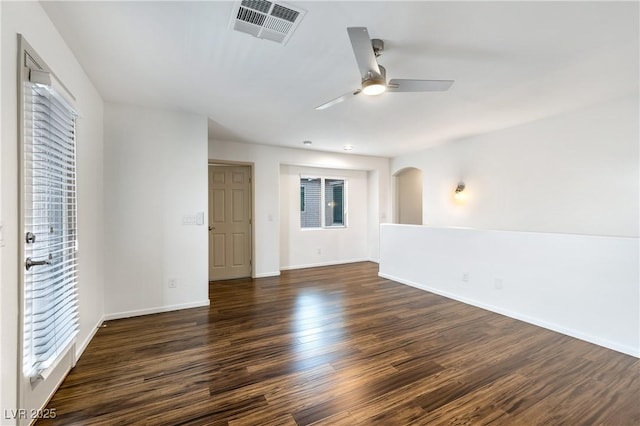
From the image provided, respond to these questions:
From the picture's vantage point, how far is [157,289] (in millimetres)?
3512

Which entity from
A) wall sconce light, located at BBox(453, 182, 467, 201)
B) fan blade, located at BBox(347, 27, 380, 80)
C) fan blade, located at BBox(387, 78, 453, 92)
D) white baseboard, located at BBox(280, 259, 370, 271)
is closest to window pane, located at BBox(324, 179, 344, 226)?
white baseboard, located at BBox(280, 259, 370, 271)

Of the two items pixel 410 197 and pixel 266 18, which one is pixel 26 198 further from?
pixel 410 197

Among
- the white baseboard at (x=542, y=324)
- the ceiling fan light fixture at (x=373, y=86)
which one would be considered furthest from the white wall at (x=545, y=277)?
the ceiling fan light fixture at (x=373, y=86)

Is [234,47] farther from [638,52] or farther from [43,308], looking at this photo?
[638,52]

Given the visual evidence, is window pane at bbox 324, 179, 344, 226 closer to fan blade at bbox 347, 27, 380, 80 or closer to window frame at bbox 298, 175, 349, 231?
window frame at bbox 298, 175, 349, 231

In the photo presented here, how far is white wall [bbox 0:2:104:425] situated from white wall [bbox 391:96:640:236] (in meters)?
5.36

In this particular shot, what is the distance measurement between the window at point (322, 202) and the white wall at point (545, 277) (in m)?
2.50

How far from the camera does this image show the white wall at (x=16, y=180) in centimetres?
141

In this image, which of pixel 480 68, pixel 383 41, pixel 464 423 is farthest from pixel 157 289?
pixel 480 68

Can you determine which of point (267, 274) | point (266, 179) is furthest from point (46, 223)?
point (267, 274)

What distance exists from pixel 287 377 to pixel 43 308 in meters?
1.69

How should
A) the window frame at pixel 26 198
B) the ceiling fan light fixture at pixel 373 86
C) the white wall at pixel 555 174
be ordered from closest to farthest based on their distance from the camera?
the window frame at pixel 26 198 < the ceiling fan light fixture at pixel 373 86 < the white wall at pixel 555 174

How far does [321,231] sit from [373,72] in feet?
15.3

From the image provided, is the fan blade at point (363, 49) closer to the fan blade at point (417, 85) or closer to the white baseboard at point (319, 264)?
the fan blade at point (417, 85)
